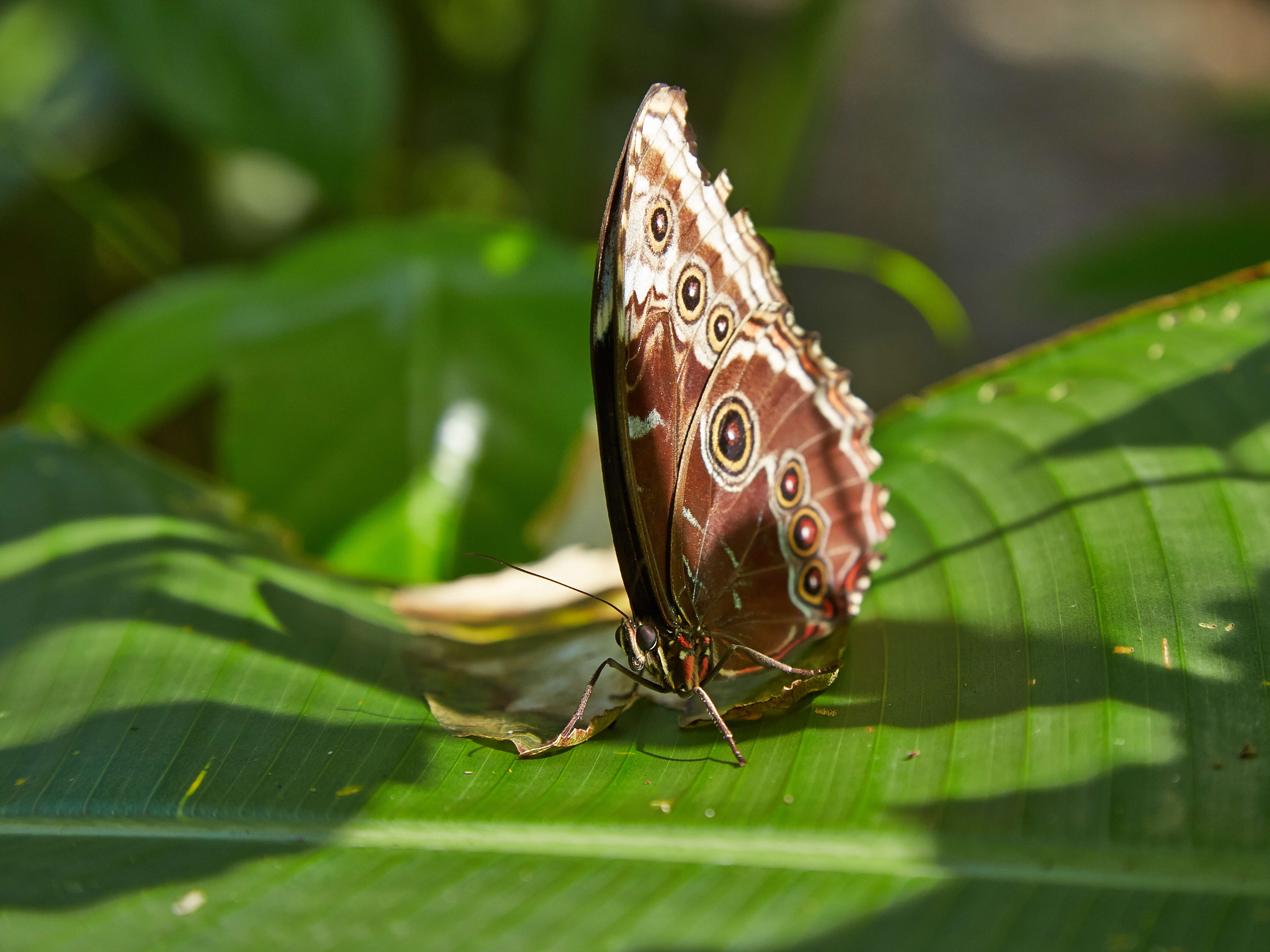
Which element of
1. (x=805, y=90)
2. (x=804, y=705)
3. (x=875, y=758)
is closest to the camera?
(x=875, y=758)

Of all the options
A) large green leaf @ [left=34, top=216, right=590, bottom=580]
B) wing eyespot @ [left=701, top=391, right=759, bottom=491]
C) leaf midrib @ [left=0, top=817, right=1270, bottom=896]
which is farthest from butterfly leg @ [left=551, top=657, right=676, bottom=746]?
large green leaf @ [left=34, top=216, right=590, bottom=580]

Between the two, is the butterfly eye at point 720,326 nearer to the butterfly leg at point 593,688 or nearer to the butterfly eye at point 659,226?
the butterfly eye at point 659,226

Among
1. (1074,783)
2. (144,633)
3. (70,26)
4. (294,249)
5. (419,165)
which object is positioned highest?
(419,165)

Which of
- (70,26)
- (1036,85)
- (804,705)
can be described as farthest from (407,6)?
(1036,85)

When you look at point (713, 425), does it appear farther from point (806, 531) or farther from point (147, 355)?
point (147, 355)

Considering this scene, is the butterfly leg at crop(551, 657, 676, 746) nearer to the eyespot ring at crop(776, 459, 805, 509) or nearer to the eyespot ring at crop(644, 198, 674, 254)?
the eyespot ring at crop(776, 459, 805, 509)

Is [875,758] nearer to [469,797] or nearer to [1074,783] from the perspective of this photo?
[1074,783]

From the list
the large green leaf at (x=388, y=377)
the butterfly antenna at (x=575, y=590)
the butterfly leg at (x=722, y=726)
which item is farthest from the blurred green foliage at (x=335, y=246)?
the butterfly leg at (x=722, y=726)
